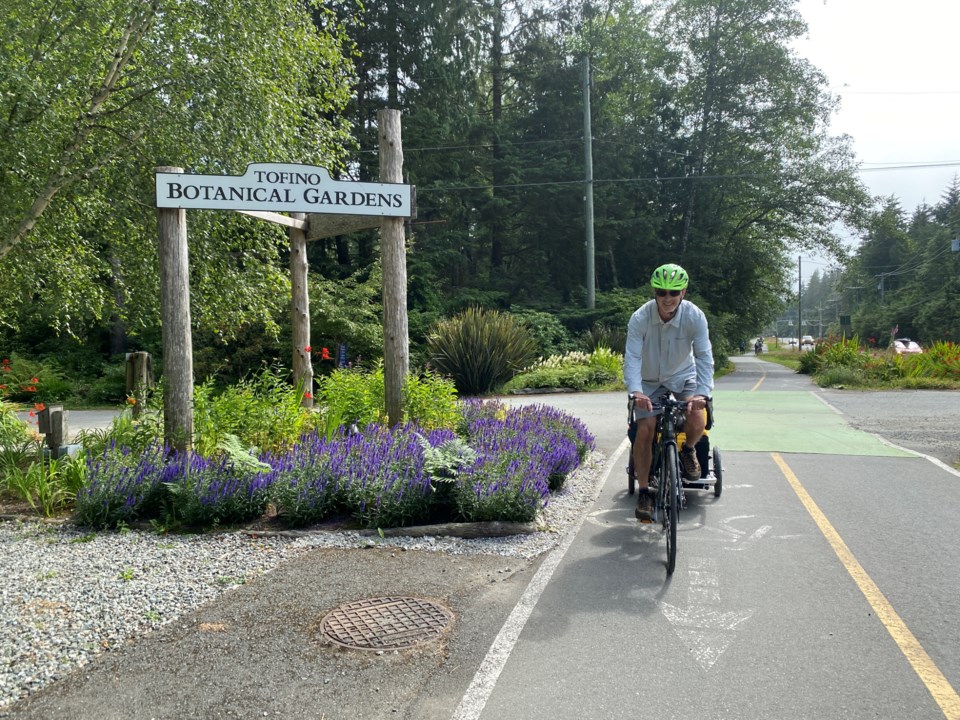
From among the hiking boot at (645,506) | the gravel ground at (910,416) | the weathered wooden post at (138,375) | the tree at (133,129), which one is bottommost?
the gravel ground at (910,416)

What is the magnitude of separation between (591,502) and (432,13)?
31.5 meters

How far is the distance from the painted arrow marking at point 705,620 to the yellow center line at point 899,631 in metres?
0.74

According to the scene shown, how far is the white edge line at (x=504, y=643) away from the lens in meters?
3.38

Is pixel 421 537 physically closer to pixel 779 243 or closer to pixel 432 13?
pixel 432 13

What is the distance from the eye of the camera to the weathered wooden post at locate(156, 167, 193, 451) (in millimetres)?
7270

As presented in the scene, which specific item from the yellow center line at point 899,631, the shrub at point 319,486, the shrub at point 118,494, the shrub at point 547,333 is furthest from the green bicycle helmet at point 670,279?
the shrub at point 547,333

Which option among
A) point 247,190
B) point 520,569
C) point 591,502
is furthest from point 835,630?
point 247,190

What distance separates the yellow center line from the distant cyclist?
1.31m

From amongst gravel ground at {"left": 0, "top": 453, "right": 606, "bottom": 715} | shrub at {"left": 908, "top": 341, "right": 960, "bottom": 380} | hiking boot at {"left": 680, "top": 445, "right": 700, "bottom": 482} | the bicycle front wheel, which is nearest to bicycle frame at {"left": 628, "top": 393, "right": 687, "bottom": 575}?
the bicycle front wheel

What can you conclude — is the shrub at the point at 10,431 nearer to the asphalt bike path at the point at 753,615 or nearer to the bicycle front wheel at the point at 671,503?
the asphalt bike path at the point at 753,615

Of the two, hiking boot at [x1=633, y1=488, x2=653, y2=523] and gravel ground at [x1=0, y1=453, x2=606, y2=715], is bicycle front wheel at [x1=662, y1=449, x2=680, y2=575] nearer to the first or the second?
hiking boot at [x1=633, y1=488, x2=653, y2=523]

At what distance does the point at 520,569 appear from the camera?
5258 millimetres

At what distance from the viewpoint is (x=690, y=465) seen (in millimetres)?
6590

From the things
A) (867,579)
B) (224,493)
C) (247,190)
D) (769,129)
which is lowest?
(867,579)
